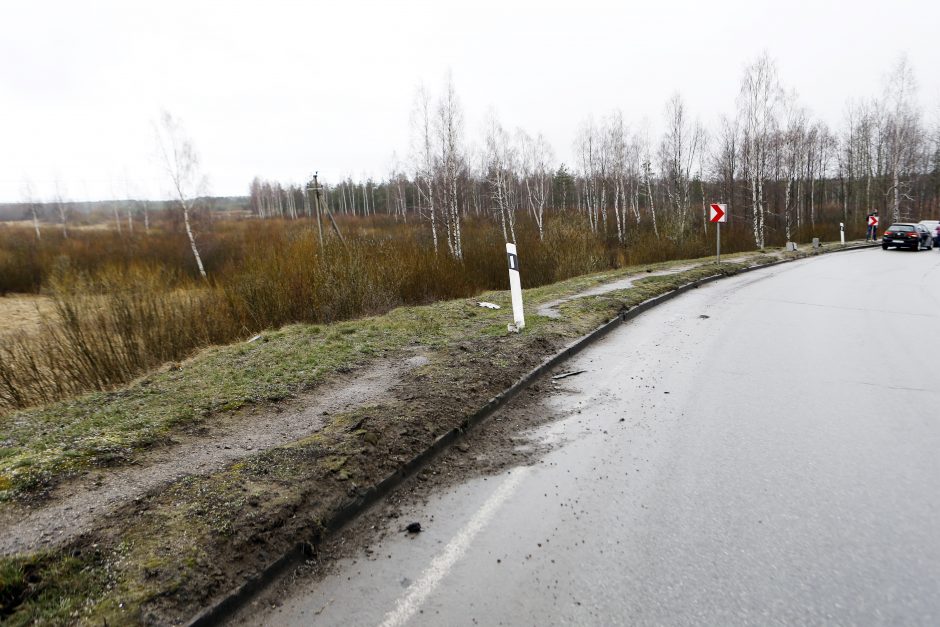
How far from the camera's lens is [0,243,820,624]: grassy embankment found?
2664 millimetres

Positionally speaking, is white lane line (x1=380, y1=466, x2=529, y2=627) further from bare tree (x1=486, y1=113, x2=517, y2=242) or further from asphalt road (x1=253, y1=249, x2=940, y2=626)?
bare tree (x1=486, y1=113, x2=517, y2=242)

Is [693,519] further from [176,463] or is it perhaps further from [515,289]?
[515,289]

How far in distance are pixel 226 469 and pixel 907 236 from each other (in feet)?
118

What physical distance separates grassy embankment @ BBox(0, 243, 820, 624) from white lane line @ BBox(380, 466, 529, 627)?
78cm

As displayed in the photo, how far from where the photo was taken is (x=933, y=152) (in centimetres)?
6053

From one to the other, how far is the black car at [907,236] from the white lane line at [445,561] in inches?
1361

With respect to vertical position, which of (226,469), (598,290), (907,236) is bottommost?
(226,469)

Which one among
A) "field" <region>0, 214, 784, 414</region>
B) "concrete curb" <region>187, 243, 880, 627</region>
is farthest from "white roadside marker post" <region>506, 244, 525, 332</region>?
"field" <region>0, 214, 784, 414</region>

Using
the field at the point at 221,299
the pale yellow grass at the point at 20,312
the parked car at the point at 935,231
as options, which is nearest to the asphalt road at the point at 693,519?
the field at the point at 221,299

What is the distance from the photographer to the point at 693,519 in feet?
11.1

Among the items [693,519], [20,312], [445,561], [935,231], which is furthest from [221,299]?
[935,231]

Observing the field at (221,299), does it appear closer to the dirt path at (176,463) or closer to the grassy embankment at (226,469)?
the grassy embankment at (226,469)

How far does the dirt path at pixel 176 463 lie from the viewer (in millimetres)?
3184

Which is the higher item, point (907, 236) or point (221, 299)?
point (907, 236)
